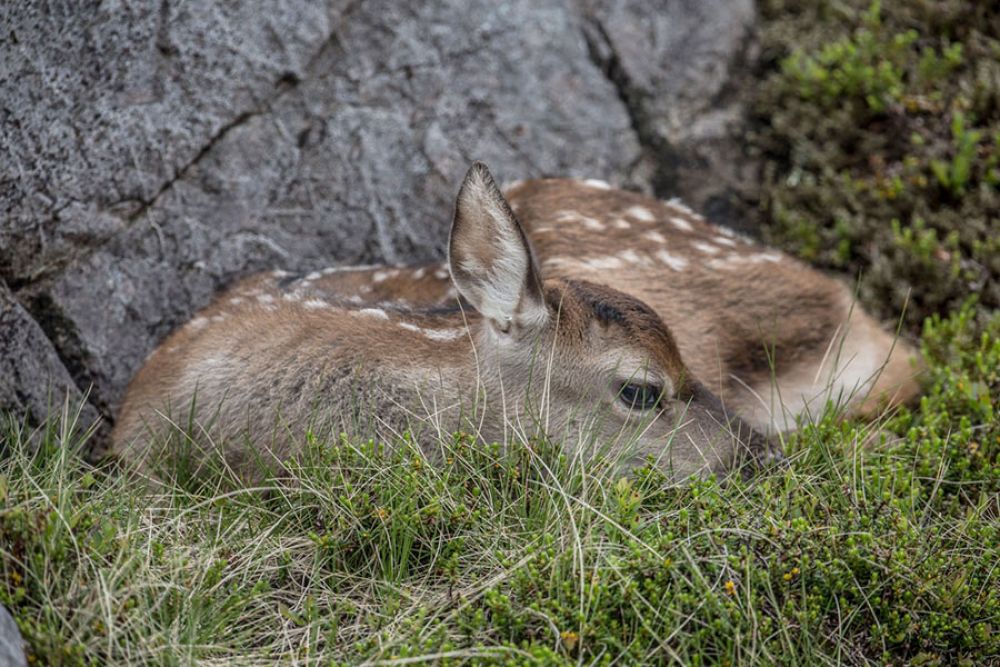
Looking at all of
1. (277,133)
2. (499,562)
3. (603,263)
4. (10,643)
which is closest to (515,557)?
(499,562)

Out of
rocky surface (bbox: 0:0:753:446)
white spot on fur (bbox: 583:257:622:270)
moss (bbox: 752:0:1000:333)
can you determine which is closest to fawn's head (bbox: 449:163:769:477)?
white spot on fur (bbox: 583:257:622:270)

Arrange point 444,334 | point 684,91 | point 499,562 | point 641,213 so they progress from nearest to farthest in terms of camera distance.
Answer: point 499,562 → point 444,334 → point 641,213 → point 684,91

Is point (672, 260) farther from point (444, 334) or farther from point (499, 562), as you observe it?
point (499, 562)

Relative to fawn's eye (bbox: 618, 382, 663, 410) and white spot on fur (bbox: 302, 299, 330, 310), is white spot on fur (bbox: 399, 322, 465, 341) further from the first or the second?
fawn's eye (bbox: 618, 382, 663, 410)

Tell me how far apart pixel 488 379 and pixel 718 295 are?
1.38 m

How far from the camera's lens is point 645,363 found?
152 inches

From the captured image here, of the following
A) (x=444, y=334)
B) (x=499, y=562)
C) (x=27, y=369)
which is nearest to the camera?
(x=499, y=562)

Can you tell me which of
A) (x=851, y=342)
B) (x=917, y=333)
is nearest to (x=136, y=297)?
(x=851, y=342)

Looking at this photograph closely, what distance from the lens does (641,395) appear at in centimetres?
391

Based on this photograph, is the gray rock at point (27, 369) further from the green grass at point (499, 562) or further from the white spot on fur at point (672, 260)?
the white spot on fur at point (672, 260)

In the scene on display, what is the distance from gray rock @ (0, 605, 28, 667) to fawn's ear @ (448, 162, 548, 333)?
180 centimetres

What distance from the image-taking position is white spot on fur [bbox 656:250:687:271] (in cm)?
493

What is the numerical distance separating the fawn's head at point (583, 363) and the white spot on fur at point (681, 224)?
4.17 feet

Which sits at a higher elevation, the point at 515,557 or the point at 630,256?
the point at 630,256
